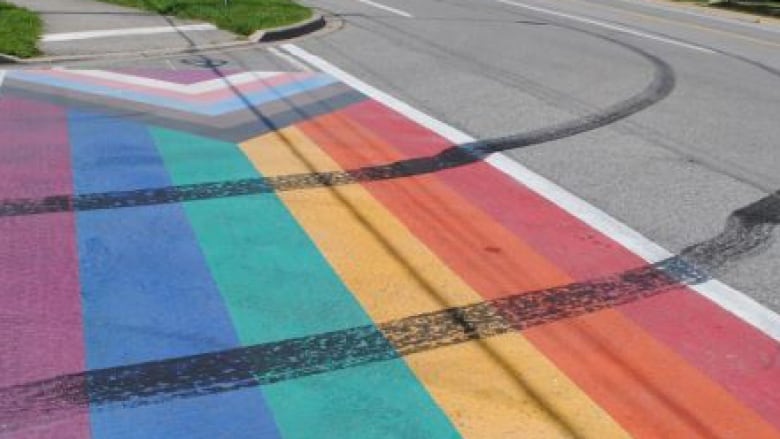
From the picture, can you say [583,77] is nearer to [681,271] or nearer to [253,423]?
[681,271]

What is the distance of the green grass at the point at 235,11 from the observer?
1482cm

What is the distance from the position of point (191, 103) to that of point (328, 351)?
5.61m

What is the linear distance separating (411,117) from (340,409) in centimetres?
571

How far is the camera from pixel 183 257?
5.48 m

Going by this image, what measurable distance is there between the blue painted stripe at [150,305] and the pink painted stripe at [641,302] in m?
2.30

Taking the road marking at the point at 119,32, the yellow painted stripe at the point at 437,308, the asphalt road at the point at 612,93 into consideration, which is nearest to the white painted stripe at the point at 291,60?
the asphalt road at the point at 612,93

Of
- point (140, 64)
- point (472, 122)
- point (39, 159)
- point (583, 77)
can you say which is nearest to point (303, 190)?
point (39, 159)

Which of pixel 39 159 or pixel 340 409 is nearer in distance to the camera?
pixel 340 409

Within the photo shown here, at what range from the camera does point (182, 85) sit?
10148 millimetres

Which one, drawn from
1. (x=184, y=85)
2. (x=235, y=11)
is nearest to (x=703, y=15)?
(x=235, y=11)

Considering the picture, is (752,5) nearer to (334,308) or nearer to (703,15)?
(703,15)

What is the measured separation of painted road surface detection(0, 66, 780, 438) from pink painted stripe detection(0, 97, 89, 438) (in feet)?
0.05

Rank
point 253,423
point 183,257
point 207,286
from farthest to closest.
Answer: point 183,257 → point 207,286 → point 253,423

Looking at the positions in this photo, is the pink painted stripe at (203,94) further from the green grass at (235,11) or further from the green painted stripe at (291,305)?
the green grass at (235,11)
